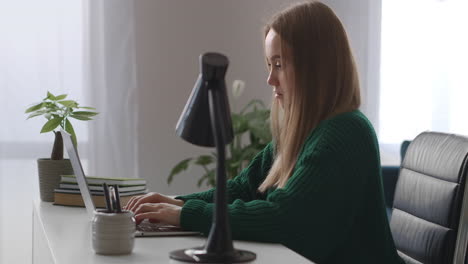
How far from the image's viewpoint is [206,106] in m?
1.14

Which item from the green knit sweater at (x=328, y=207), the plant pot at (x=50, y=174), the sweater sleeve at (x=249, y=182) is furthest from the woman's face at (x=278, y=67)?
the plant pot at (x=50, y=174)

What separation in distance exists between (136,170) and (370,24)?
154 cm

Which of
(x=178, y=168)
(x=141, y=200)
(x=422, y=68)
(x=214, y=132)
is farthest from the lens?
(x=422, y=68)

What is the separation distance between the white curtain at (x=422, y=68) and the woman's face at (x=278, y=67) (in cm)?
270

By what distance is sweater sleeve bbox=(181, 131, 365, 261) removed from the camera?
1342mm

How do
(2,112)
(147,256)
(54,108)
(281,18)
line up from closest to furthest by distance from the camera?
(147,256) → (281,18) → (54,108) → (2,112)

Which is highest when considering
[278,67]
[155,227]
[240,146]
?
[278,67]

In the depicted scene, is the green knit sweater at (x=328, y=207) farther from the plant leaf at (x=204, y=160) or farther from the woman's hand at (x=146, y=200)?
the plant leaf at (x=204, y=160)

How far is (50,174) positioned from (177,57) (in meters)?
1.90

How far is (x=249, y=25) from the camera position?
3.98 meters

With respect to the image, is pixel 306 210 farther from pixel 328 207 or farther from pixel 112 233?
pixel 112 233

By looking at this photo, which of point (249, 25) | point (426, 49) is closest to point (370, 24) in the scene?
point (426, 49)

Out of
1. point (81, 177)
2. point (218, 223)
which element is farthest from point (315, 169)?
point (81, 177)

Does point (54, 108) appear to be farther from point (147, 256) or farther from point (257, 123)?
point (257, 123)
